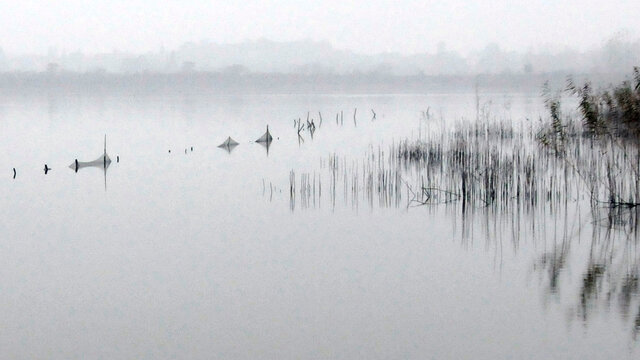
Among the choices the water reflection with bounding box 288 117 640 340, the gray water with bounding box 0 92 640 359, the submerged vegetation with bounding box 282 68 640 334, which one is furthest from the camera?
the submerged vegetation with bounding box 282 68 640 334

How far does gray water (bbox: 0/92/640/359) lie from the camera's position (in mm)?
5426

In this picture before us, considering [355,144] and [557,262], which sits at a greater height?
[355,144]

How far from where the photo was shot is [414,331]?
566 centimetres

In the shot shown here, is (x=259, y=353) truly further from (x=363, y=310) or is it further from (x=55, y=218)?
(x=55, y=218)

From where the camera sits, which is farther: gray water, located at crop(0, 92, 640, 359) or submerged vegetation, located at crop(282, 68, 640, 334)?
submerged vegetation, located at crop(282, 68, 640, 334)

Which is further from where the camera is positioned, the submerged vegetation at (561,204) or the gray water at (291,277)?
the submerged vegetation at (561,204)

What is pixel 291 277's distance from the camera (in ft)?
24.0

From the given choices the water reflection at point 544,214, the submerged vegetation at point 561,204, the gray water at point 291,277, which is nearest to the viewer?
the gray water at point 291,277

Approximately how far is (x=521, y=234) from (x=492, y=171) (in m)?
1.65

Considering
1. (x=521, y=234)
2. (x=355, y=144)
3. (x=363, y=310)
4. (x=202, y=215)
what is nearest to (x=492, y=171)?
(x=521, y=234)

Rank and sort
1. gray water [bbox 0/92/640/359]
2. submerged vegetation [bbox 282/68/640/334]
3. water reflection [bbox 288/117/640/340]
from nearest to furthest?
1. gray water [bbox 0/92/640/359]
2. water reflection [bbox 288/117/640/340]
3. submerged vegetation [bbox 282/68/640/334]

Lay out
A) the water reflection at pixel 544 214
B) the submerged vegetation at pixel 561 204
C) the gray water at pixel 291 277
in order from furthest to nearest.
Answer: the submerged vegetation at pixel 561 204, the water reflection at pixel 544 214, the gray water at pixel 291 277

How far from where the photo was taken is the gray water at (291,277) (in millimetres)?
5426

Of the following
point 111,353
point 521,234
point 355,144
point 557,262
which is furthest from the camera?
point 355,144
